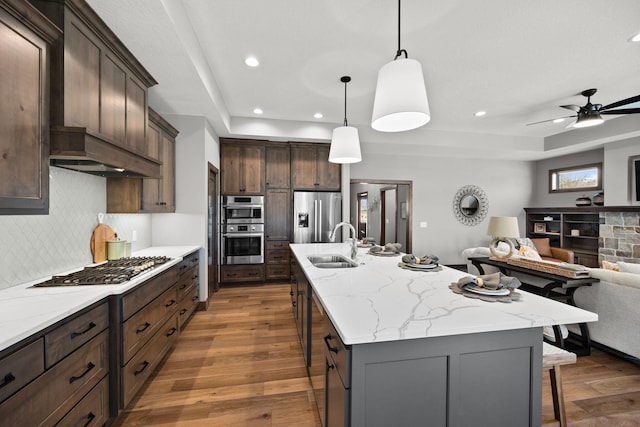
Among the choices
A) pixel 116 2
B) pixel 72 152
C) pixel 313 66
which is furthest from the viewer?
pixel 313 66

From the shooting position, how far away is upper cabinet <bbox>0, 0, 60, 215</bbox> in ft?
4.06

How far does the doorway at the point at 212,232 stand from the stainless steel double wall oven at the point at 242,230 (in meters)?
0.20

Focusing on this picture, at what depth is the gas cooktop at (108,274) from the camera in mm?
1694

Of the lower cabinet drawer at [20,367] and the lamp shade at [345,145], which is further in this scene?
the lamp shade at [345,145]

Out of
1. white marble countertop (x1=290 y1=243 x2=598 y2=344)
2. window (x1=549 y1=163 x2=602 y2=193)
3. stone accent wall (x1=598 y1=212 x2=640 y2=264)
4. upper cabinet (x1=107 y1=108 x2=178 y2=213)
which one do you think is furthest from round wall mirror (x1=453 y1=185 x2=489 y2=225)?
upper cabinet (x1=107 y1=108 x2=178 y2=213)

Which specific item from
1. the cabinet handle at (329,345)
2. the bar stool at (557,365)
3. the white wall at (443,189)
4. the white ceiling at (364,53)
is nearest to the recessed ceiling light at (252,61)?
the white ceiling at (364,53)

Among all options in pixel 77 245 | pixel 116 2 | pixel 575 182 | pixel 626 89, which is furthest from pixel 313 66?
pixel 575 182

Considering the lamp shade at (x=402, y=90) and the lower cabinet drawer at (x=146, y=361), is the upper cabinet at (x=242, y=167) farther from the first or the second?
the lamp shade at (x=402, y=90)

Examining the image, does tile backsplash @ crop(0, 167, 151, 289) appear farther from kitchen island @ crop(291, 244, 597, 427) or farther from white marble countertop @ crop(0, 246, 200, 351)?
kitchen island @ crop(291, 244, 597, 427)

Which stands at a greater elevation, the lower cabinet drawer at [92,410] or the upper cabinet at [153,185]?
the upper cabinet at [153,185]

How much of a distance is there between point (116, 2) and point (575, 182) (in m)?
8.05

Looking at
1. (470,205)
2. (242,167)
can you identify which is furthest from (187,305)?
(470,205)

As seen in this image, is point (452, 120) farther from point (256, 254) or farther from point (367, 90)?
point (256, 254)

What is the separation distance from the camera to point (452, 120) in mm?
4844
